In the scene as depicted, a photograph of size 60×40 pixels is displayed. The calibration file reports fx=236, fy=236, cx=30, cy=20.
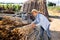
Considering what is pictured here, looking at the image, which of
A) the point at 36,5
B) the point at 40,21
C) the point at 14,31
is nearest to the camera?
the point at 14,31

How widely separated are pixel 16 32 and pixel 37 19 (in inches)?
64.1

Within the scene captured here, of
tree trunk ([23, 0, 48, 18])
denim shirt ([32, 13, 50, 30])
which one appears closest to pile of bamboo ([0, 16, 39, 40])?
denim shirt ([32, 13, 50, 30])

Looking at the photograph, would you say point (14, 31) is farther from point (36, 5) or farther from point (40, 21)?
point (36, 5)

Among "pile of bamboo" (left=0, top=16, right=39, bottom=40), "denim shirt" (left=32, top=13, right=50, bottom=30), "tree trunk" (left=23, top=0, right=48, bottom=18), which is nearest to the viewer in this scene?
"pile of bamboo" (left=0, top=16, right=39, bottom=40)

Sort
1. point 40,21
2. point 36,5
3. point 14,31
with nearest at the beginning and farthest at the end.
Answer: point 14,31 < point 40,21 < point 36,5

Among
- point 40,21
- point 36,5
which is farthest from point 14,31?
point 36,5

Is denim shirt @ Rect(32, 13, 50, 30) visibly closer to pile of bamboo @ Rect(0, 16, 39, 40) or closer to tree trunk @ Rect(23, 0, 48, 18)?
pile of bamboo @ Rect(0, 16, 39, 40)

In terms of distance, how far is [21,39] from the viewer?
209 inches

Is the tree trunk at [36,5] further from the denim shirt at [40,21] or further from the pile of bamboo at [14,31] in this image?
the pile of bamboo at [14,31]

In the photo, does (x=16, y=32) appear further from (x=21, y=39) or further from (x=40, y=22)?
(x=40, y=22)

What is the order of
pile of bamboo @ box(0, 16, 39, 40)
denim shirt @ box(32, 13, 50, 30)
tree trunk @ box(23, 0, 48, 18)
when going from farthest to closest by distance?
1. tree trunk @ box(23, 0, 48, 18)
2. denim shirt @ box(32, 13, 50, 30)
3. pile of bamboo @ box(0, 16, 39, 40)

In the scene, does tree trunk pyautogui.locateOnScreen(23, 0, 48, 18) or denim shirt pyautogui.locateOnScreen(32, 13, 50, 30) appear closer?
denim shirt pyautogui.locateOnScreen(32, 13, 50, 30)

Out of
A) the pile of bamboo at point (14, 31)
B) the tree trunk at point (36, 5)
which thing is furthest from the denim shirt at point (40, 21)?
the tree trunk at point (36, 5)

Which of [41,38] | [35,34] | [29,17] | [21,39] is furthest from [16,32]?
[29,17]
